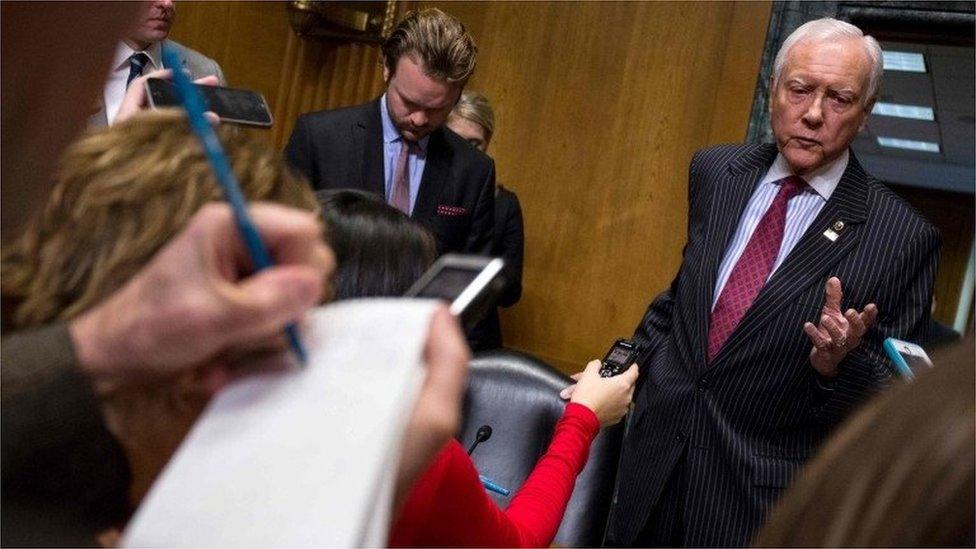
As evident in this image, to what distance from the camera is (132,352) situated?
0.51m

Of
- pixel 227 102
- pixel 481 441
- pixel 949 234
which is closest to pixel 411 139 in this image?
pixel 481 441

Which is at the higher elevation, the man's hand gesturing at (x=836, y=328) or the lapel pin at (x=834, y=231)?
the lapel pin at (x=834, y=231)

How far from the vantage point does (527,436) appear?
2033 millimetres

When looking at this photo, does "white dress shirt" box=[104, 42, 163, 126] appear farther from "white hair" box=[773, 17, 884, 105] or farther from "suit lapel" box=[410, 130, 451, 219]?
"white hair" box=[773, 17, 884, 105]

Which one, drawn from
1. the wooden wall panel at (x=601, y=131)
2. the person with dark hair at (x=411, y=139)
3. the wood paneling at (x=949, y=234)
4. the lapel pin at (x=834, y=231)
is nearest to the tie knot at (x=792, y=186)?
the lapel pin at (x=834, y=231)

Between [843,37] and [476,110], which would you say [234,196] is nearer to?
Answer: [843,37]

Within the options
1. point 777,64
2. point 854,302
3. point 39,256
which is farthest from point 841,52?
point 39,256

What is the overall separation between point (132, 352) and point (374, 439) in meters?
0.10

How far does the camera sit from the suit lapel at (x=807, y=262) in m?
2.22

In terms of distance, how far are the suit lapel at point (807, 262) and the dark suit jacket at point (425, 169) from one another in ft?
2.19

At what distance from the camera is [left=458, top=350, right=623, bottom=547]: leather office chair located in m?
2.03

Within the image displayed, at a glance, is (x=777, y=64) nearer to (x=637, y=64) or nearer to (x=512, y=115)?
(x=637, y=64)

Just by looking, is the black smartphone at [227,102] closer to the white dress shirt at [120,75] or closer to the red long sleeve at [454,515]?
the red long sleeve at [454,515]

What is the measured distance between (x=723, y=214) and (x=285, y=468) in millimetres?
1932
